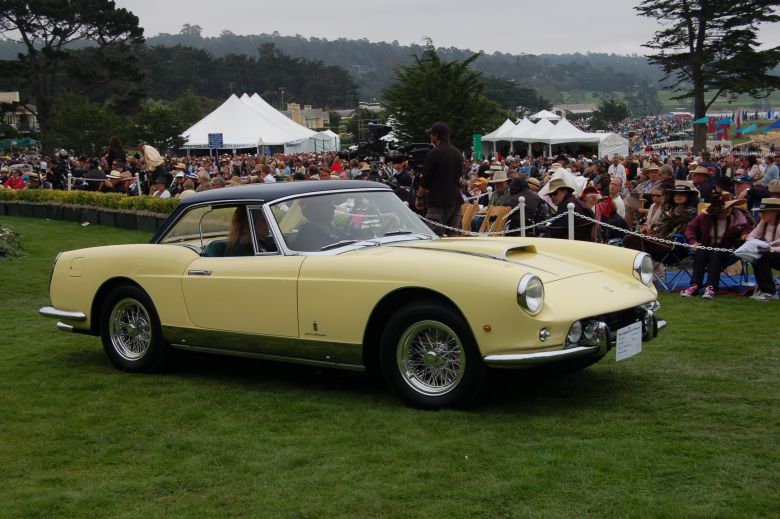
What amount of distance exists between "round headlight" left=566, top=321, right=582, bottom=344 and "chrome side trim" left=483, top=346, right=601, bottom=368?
60 millimetres

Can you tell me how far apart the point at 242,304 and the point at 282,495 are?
2.42 meters

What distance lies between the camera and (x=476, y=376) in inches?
229

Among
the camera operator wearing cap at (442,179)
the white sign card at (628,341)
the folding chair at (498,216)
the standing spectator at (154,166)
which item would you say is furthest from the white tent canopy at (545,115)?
the white sign card at (628,341)

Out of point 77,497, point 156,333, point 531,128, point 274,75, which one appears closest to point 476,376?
point 77,497

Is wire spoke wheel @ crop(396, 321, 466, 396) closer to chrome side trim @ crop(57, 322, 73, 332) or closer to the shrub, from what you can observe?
chrome side trim @ crop(57, 322, 73, 332)

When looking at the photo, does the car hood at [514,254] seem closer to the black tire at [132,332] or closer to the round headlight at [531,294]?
the round headlight at [531,294]

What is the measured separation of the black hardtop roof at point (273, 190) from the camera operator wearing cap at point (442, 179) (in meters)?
4.67

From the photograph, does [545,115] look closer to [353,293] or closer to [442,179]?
[442,179]

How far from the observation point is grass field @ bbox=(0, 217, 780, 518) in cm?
449

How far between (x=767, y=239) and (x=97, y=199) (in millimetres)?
16358

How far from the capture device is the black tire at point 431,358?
229 inches

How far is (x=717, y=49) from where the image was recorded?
53.2 meters

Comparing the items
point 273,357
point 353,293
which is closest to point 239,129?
point 273,357

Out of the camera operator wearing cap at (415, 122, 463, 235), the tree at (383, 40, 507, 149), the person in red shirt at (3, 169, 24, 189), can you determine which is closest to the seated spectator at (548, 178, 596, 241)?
the camera operator wearing cap at (415, 122, 463, 235)
